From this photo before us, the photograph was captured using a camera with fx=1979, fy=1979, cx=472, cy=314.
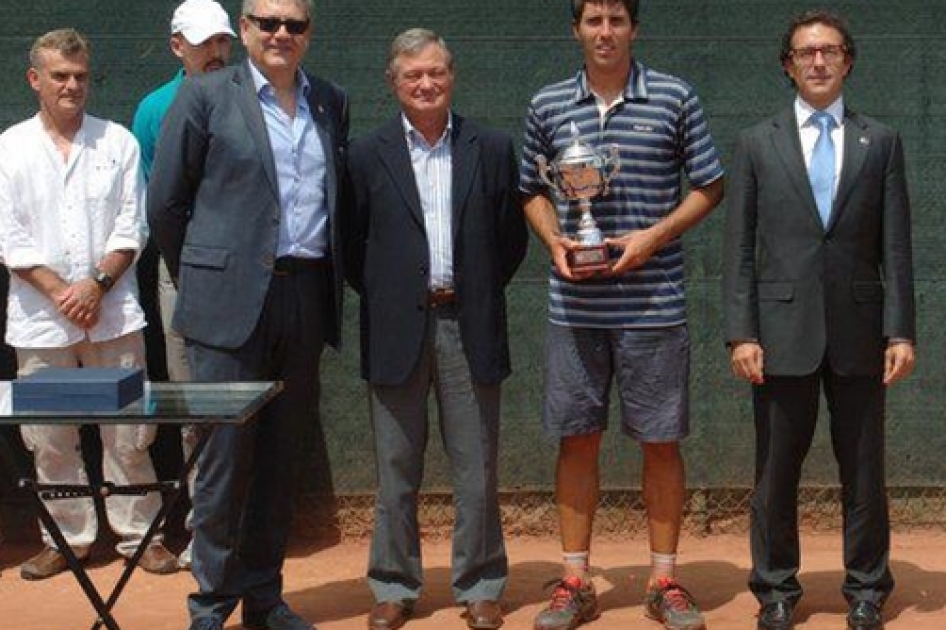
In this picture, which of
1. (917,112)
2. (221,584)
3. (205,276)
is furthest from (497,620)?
(917,112)

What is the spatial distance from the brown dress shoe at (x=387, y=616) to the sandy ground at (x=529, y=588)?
5cm

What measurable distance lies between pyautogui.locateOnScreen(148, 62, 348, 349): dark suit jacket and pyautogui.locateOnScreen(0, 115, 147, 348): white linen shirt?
0.96 metres

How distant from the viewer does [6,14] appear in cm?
723

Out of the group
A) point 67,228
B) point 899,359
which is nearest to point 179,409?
point 67,228

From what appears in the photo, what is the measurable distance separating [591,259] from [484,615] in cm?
118

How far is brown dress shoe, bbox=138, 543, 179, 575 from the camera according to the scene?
6.98 meters

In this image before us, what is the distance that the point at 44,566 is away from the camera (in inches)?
275

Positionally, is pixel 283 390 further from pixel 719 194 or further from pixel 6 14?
pixel 6 14

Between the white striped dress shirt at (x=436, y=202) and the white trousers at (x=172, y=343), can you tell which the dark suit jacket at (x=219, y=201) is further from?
the white trousers at (x=172, y=343)

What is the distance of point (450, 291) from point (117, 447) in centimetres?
166

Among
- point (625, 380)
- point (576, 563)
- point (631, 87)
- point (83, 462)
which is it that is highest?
point (631, 87)

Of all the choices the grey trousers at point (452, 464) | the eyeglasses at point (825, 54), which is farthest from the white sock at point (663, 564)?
the eyeglasses at point (825, 54)

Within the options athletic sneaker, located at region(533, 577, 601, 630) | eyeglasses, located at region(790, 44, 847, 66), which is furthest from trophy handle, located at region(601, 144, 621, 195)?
athletic sneaker, located at region(533, 577, 601, 630)

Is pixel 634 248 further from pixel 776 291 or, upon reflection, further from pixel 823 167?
pixel 823 167
